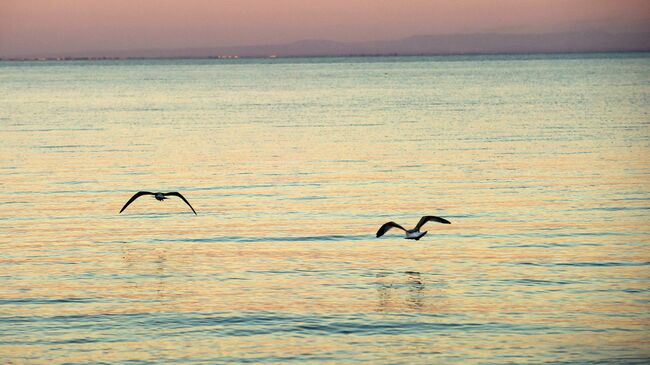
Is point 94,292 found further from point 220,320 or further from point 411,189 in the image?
point 411,189

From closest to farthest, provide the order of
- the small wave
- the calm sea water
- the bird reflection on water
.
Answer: the calm sea water < the bird reflection on water < the small wave

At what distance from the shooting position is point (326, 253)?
2886 centimetres

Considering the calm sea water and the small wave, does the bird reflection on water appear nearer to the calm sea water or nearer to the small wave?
the calm sea water

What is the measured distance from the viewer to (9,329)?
2169cm

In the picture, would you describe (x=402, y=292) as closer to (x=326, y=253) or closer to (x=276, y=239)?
(x=326, y=253)

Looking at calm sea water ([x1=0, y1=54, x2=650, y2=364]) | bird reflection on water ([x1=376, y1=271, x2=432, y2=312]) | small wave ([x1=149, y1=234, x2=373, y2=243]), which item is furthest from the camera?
small wave ([x1=149, y1=234, x2=373, y2=243])

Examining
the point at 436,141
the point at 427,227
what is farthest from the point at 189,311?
the point at 436,141

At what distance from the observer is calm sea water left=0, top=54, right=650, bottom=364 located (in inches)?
822

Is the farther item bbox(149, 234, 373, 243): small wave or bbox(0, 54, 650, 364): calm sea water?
bbox(149, 234, 373, 243): small wave

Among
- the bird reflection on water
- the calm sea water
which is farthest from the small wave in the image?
the bird reflection on water

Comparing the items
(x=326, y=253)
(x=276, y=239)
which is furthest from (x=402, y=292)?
(x=276, y=239)

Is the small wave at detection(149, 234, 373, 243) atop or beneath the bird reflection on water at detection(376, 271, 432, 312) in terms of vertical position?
atop

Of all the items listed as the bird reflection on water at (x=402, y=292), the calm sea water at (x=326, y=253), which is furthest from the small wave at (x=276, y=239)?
the bird reflection on water at (x=402, y=292)

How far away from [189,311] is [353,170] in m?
24.7
